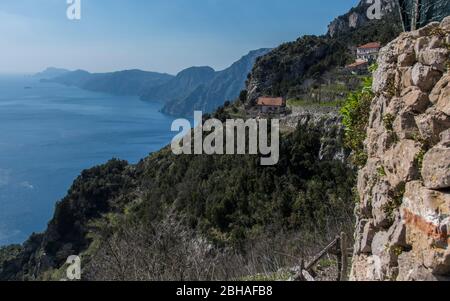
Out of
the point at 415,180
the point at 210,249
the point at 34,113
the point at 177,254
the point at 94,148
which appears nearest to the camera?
the point at 415,180

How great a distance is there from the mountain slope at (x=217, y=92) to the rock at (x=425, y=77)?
143 metres

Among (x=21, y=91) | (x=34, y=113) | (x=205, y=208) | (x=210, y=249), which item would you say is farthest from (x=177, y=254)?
(x=21, y=91)

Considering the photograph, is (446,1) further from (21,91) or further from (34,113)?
(21,91)

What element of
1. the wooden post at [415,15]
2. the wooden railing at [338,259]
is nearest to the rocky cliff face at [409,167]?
the wooden post at [415,15]

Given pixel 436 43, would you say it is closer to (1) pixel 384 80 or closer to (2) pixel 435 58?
(2) pixel 435 58

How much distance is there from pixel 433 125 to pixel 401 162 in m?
0.38

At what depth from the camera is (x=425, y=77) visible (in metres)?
2.97

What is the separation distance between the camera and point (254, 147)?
31.8 metres

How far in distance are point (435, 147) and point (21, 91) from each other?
676 ft

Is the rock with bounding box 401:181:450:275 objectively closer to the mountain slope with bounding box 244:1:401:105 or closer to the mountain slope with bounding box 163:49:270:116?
Result: the mountain slope with bounding box 244:1:401:105

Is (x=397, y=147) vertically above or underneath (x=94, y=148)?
above
